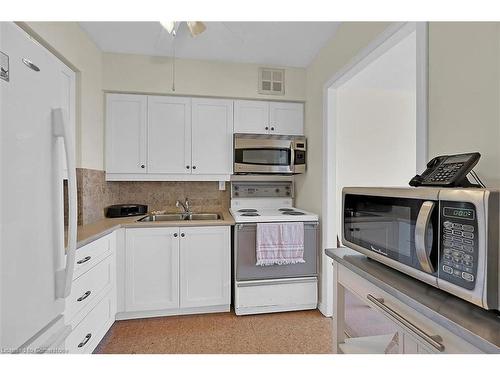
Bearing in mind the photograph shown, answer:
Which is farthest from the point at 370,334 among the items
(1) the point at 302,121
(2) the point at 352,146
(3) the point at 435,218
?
(1) the point at 302,121

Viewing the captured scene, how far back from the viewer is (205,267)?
228 centimetres

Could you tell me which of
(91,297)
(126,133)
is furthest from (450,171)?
(126,133)

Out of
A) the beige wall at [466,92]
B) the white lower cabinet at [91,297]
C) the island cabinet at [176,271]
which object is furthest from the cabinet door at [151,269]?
the beige wall at [466,92]

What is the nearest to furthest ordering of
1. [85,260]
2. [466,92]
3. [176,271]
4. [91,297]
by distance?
[466,92], [85,260], [91,297], [176,271]

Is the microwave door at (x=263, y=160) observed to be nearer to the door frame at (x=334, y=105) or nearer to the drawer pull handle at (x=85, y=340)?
the door frame at (x=334, y=105)

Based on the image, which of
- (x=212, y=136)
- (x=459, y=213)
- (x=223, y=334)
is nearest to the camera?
(x=459, y=213)

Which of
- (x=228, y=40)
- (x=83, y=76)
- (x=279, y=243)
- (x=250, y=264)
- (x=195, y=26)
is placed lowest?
(x=250, y=264)

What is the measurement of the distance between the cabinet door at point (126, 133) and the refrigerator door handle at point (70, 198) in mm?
1648

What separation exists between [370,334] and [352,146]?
1.81 metres

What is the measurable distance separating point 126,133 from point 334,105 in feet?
6.66

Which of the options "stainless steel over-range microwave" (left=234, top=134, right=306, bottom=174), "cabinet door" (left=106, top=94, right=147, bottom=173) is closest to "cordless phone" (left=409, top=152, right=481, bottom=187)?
"stainless steel over-range microwave" (left=234, top=134, right=306, bottom=174)

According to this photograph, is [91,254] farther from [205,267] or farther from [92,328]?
[205,267]

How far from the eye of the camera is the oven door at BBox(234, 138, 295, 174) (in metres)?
2.63

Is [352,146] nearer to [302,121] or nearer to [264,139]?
[302,121]
